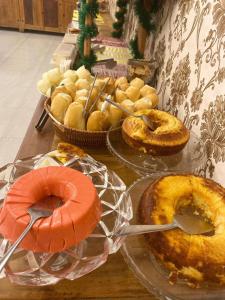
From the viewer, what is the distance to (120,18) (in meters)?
1.57

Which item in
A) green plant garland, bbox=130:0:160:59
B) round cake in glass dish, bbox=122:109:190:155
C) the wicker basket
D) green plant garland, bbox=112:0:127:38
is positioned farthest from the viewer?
green plant garland, bbox=112:0:127:38

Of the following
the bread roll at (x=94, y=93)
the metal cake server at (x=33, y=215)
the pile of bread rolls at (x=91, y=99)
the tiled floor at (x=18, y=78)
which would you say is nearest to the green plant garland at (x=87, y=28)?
the pile of bread rolls at (x=91, y=99)

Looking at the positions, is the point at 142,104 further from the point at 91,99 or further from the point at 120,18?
the point at 120,18

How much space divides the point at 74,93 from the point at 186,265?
533 mm

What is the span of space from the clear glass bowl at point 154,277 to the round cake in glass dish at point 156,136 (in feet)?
0.63

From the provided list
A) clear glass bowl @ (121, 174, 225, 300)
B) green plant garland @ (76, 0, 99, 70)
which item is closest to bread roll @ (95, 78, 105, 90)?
green plant garland @ (76, 0, 99, 70)

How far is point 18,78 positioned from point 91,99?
2154mm

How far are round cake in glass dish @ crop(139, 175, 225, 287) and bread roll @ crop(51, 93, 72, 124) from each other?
1.06 feet

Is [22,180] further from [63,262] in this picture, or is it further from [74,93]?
[74,93]

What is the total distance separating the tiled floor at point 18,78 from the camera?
1887 mm

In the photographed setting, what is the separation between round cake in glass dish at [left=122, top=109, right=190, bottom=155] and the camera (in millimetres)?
583

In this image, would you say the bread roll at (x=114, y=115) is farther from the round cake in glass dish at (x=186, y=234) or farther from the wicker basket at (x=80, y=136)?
the round cake in glass dish at (x=186, y=234)

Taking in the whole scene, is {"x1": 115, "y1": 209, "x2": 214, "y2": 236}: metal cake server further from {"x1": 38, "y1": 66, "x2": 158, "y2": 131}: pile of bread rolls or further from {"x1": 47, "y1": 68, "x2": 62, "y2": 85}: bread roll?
{"x1": 47, "y1": 68, "x2": 62, "y2": 85}: bread roll

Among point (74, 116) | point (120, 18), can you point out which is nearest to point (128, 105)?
point (74, 116)
